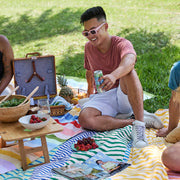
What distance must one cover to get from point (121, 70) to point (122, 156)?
0.79m

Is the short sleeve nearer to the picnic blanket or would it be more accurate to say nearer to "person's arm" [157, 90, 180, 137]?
"person's arm" [157, 90, 180, 137]

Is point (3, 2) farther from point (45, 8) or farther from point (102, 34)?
point (102, 34)

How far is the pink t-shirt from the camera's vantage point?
3.46 m

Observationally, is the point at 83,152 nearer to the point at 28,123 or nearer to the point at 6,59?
the point at 28,123

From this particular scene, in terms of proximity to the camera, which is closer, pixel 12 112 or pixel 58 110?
pixel 12 112

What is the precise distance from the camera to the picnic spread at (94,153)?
251cm

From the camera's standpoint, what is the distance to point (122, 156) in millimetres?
2861

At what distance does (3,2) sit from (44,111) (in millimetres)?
9196

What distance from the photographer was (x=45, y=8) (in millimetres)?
10633

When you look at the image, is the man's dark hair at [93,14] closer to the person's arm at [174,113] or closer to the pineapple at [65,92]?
the pineapple at [65,92]

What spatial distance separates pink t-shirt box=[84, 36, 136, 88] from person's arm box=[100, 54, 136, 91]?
18cm

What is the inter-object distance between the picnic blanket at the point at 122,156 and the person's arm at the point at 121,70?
567mm

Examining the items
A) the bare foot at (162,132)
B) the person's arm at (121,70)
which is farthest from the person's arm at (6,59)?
the bare foot at (162,132)

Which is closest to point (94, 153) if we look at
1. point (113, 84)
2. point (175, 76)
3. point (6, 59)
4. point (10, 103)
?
point (113, 84)
